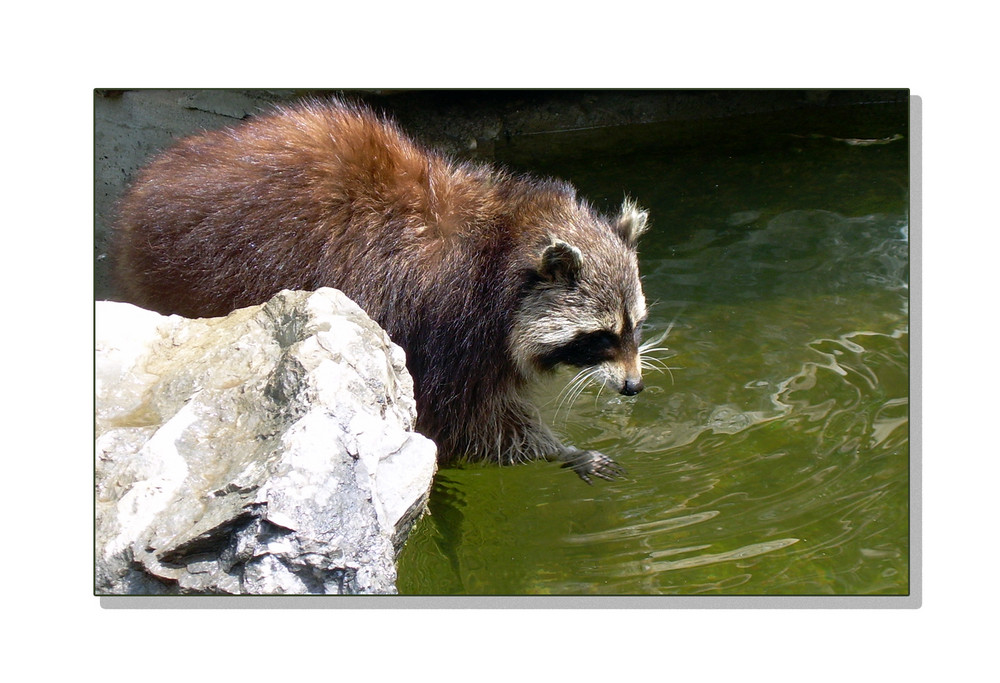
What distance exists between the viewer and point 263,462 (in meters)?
3.29

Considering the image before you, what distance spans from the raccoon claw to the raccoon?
1cm

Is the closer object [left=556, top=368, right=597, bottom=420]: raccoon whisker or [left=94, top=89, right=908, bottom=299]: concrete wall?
[left=94, top=89, right=908, bottom=299]: concrete wall

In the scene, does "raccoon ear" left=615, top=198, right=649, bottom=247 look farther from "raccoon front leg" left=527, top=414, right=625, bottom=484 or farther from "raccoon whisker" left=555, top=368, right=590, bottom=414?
"raccoon front leg" left=527, top=414, right=625, bottom=484

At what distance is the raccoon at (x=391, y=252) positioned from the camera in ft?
14.4

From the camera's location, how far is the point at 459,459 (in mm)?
4805

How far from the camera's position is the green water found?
12.8 ft

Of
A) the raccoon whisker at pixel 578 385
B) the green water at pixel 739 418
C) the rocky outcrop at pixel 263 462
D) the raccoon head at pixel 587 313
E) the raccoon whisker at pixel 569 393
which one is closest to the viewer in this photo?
the rocky outcrop at pixel 263 462

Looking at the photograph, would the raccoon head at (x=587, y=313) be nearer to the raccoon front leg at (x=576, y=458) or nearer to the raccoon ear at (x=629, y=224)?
the raccoon ear at (x=629, y=224)

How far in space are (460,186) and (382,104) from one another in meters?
0.58

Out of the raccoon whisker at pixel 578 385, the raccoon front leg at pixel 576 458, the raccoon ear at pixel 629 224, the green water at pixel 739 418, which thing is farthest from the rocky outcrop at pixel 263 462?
the raccoon ear at pixel 629 224

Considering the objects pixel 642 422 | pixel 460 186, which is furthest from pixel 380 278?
pixel 642 422

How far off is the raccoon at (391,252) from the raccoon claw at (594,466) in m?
0.01

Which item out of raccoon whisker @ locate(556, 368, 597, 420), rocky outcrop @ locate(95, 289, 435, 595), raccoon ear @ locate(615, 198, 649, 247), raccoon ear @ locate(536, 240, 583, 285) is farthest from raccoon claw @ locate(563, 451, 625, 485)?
rocky outcrop @ locate(95, 289, 435, 595)

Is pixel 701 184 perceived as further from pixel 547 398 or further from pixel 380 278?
pixel 380 278
